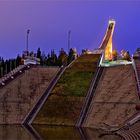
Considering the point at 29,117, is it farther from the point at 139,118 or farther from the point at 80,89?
the point at 139,118

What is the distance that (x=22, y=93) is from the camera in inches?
1970

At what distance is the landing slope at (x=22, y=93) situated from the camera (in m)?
46.9

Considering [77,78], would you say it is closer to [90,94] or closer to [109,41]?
[90,94]

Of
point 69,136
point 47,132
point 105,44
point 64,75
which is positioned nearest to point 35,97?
point 64,75

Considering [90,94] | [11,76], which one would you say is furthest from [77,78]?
[11,76]

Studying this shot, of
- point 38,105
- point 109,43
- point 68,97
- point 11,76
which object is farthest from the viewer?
point 109,43

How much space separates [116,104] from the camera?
147 feet

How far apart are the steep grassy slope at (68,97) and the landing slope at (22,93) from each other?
4.39ft

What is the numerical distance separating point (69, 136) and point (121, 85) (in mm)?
14266

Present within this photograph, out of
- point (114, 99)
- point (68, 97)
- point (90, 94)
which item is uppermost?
point (114, 99)

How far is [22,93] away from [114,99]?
8.86 m

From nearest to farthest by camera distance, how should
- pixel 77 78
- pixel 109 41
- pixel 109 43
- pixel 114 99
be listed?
1. pixel 114 99
2. pixel 77 78
3. pixel 109 43
4. pixel 109 41

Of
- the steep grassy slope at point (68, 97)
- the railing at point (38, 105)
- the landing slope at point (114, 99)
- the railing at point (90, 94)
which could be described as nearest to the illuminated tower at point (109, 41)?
the steep grassy slope at point (68, 97)

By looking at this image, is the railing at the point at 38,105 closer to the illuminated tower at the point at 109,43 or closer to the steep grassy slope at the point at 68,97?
the steep grassy slope at the point at 68,97
